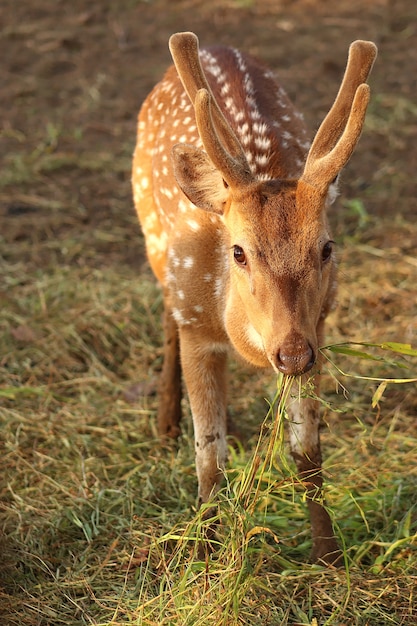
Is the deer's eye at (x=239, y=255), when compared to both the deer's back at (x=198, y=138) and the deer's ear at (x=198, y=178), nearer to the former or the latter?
the deer's ear at (x=198, y=178)

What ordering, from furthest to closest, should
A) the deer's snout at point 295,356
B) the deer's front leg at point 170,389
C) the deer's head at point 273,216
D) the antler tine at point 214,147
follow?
the deer's front leg at point 170,389 < the antler tine at point 214,147 < the deer's head at point 273,216 < the deer's snout at point 295,356

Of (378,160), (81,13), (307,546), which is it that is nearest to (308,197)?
(307,546)

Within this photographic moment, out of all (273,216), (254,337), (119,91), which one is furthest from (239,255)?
(119,91)

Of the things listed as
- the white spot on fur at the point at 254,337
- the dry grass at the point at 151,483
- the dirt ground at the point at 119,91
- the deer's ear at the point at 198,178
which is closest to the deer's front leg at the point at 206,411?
the dry grass at the point at 151,483

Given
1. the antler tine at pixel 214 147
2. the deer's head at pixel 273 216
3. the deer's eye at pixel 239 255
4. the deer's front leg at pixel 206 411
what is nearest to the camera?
the deer's head at pixel 273 216

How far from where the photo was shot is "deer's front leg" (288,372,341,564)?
3771 mm

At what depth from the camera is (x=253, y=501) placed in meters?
3.28

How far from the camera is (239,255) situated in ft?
11.0

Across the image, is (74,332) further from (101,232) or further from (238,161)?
(238,161)

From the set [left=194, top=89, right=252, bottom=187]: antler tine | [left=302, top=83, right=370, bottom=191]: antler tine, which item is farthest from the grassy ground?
[left=194, top=89, right=252, bottom=187]: antler tine

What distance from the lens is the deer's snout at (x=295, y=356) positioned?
2939 millimetres

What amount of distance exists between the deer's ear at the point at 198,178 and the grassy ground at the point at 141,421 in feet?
2.59

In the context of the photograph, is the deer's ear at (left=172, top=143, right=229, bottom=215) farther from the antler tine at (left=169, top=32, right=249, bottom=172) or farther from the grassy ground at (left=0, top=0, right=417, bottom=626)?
the grassy ground at (left=0, top=0, right=417, bottom=626)

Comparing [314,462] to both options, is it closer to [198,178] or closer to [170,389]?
[170,389]
